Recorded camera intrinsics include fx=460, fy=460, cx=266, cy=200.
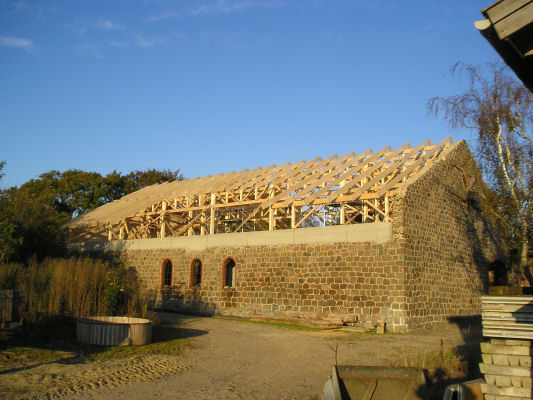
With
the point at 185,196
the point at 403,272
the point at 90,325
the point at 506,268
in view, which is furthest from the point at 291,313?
the point at 506,268

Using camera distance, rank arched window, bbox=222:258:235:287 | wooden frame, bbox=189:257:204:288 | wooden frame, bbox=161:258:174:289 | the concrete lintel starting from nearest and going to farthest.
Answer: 1. the concrete lintel
2. arched window, bbox=222:258:235:287
3. wooden frame, bbox=189:257:204:288
4. wooden frame, bbox=161:258:174:289

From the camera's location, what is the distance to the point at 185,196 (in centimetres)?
2131

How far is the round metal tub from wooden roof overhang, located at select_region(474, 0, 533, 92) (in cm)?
871

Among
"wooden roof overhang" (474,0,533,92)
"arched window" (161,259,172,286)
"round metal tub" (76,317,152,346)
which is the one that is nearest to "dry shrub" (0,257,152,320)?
"round metal tub" (76,317,152,346)

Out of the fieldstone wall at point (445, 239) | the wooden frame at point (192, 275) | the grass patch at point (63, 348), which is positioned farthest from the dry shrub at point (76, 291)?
the fieldstone wall at point (445, 239)

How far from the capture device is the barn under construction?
13.7 meters

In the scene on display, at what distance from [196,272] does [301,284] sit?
5216 millimetres

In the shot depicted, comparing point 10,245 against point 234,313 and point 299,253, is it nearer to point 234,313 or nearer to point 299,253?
point 234,313

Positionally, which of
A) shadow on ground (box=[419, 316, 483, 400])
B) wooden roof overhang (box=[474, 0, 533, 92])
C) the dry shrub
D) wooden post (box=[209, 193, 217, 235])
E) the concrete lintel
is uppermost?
wooden post (box=[209, 193, 217, 235])

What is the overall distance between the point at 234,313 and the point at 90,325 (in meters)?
7.71

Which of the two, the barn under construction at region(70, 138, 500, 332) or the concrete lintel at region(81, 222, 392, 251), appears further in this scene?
the concrete lintel at region(81, 222, 392, 251)

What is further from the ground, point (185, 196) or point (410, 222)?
point (185, 196)

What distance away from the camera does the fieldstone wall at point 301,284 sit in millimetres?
13453

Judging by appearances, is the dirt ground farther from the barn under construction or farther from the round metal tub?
the barn under construction
